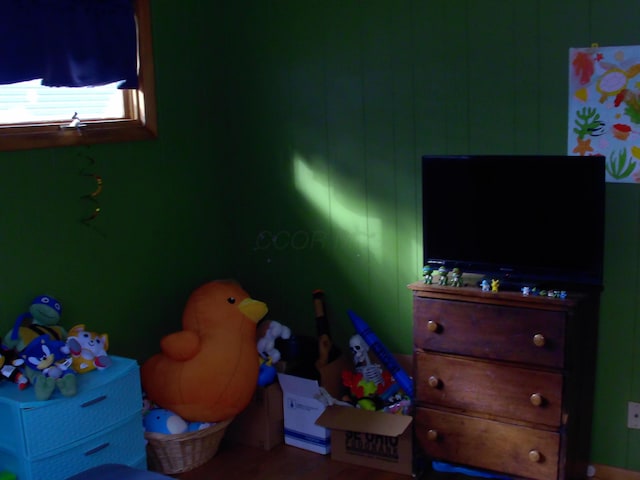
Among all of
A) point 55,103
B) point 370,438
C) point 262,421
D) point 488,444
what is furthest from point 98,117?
point 488,444

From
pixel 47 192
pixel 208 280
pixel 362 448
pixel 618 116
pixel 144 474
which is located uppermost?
pixel 618 116

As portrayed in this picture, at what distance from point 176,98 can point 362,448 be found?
179 centimetres

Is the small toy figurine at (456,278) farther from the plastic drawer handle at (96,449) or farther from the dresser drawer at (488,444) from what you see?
the plastic drawer handle at (96,449)

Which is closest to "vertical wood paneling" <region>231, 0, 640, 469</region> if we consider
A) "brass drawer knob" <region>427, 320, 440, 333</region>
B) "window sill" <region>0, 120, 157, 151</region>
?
"brass drawer knob" <region>427, 320, 440, 333</region>

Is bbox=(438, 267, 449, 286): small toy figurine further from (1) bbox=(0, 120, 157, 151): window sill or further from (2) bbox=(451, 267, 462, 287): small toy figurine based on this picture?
(1) bbox=(0, 120, 157, 151): window sill

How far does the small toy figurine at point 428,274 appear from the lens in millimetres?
3055

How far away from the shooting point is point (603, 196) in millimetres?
2725

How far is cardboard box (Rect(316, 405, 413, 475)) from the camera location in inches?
126

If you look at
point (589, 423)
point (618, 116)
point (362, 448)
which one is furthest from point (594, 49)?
point (362, 448)

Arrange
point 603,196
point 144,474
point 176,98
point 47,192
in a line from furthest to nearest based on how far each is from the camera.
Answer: point 176,98, point 47,192, point 603,196, point 144,474

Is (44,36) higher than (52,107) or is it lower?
higher

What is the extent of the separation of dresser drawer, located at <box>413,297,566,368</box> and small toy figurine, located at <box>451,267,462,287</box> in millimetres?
79

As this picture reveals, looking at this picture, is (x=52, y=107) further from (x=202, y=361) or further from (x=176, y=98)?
(x=202, y=361)

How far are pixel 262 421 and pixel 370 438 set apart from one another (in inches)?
20.7
